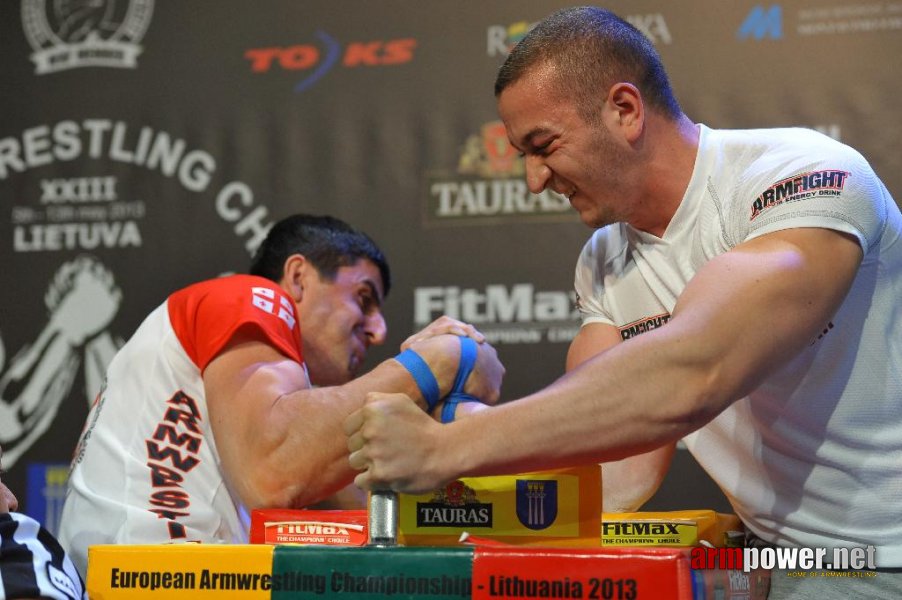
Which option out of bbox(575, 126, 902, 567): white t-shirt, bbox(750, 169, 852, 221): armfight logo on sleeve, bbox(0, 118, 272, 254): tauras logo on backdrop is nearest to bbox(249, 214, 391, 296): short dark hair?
bbox(0, 118, 272, 254): tauras logo on backdrop

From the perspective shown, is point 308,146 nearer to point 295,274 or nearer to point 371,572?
point 295,274

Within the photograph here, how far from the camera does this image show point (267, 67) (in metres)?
2.76

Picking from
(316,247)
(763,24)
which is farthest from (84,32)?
(763,24)

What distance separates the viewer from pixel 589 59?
1.38 m

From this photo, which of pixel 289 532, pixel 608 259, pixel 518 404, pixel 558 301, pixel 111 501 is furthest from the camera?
pixel 558 301

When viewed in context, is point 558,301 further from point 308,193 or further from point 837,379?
point 837,379

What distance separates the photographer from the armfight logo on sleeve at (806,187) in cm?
112

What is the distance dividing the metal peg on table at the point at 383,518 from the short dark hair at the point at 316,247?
52.2 inches

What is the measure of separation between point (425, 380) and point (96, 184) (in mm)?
1616

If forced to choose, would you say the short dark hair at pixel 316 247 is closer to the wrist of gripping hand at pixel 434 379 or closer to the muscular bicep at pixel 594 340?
the wrist of gripping hand at pixel 434 379

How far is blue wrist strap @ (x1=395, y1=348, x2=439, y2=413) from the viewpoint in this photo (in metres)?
1.58

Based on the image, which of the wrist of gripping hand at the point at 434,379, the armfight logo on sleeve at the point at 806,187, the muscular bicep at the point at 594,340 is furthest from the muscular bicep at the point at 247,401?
the armfight logo on sleeve at the point at 806,187

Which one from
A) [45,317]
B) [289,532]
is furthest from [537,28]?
[45,317]

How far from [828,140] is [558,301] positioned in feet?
4.26
